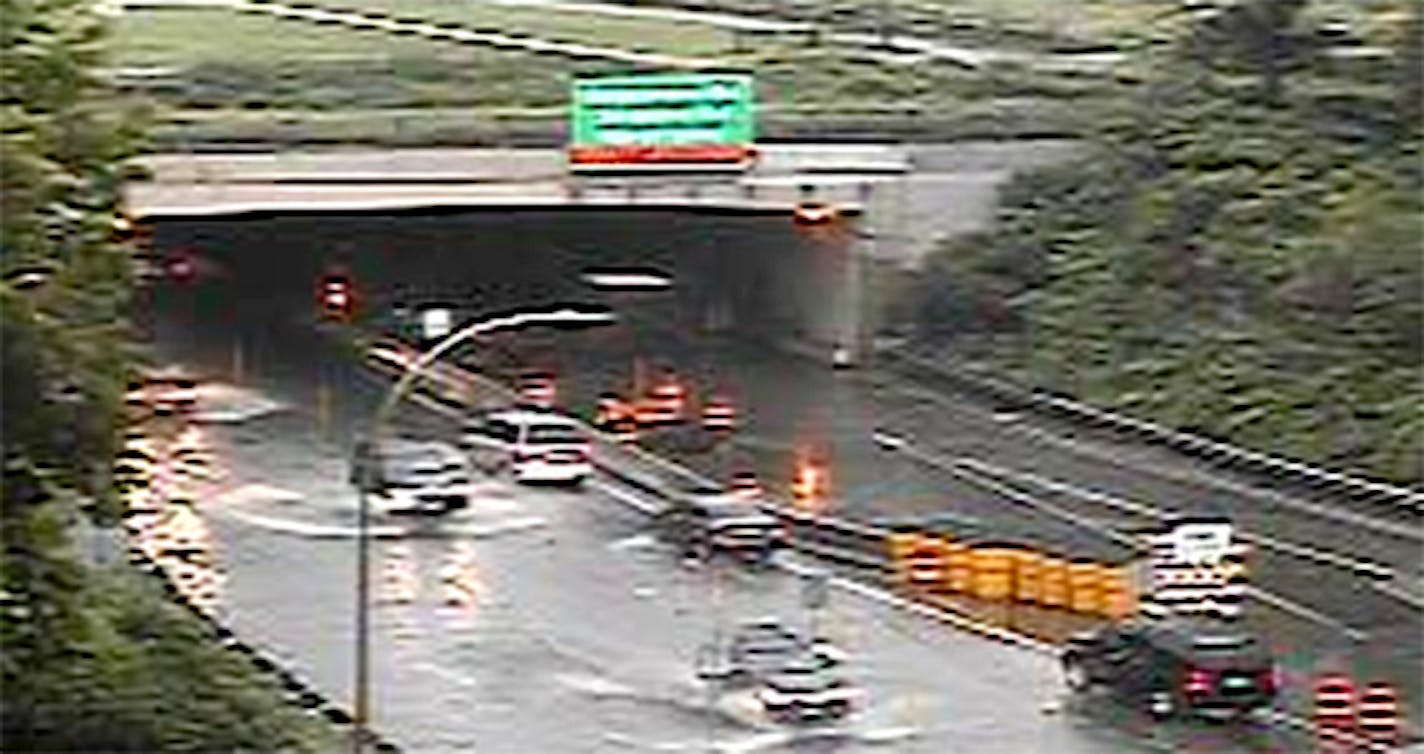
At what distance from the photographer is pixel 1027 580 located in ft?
155

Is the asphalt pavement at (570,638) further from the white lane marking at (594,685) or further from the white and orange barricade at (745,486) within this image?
the white and orange barricade at (745,486)

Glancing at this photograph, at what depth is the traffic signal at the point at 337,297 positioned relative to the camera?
7362 centimetres

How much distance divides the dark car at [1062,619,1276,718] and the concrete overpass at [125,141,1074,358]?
2645 centimetres

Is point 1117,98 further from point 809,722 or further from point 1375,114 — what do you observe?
point 809,722

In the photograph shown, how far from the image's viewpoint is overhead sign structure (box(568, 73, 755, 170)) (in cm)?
6600

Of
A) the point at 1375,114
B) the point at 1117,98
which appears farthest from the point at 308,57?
the point at 1375,114

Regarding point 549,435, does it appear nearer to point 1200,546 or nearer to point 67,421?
point 1200,546

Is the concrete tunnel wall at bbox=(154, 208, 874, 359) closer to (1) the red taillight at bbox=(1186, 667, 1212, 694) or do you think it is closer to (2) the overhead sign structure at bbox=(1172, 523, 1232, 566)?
(2) the overhead sign structure at bbox=(1172, 523, 1232, 566)

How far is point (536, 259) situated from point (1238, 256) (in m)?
18.5

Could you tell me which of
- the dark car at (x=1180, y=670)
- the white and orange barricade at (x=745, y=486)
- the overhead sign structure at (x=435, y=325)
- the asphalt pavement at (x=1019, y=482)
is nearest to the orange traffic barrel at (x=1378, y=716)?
the asphalt pavement at (x=1019, y=482)

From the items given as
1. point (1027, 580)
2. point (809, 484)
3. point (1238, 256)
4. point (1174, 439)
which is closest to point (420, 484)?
point (809, 484)

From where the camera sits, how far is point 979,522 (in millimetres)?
53656

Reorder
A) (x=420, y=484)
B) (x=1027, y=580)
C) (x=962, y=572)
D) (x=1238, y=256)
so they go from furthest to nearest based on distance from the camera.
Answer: (x=1238, y=256), (x=420, y=484), (x=962, y=572), (x=1027, y=580)

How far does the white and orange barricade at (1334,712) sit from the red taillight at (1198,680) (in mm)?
1366
